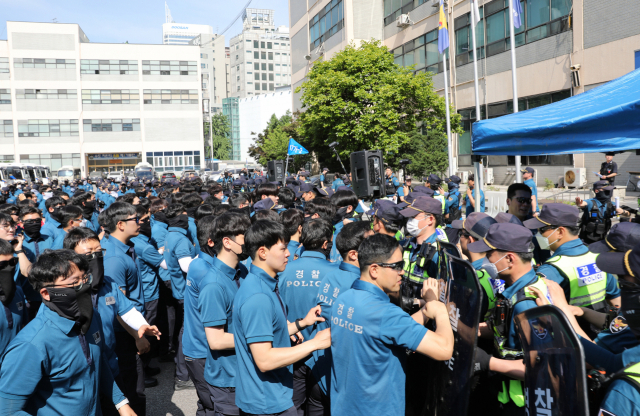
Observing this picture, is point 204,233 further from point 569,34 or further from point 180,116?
point 180,116

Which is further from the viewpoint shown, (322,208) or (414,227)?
(322,208)

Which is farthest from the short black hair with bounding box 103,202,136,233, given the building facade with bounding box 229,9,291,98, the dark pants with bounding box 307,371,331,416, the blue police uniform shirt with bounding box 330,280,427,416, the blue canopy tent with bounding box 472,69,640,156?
the building facade with bounding box 229,9,291,98

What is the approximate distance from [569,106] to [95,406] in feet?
16.2

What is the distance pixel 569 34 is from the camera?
20.5 meters

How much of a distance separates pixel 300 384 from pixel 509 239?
1923 mm

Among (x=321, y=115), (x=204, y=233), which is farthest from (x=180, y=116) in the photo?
(x=204, y=233)

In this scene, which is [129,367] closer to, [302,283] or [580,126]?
[302,283]

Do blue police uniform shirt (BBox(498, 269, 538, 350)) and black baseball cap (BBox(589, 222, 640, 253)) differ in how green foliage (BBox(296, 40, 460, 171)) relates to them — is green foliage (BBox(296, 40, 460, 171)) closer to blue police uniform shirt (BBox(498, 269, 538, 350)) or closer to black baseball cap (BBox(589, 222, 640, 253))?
black baseball cap (BBox(589, 222, 640, 253))

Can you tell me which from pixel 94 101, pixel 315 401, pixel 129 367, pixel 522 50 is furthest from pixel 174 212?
pixel 94 101

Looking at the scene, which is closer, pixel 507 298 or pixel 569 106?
pixel 507 298

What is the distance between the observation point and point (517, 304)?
9.05 ft

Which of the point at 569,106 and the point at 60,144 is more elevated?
the point at 60,144

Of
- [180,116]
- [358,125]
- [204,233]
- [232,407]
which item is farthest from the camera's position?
[180,116]

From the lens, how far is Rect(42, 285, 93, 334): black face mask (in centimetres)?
271
